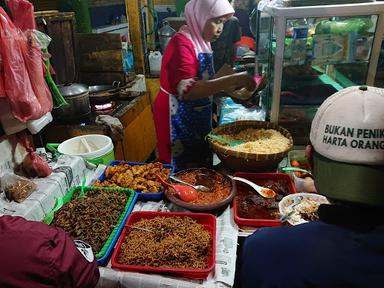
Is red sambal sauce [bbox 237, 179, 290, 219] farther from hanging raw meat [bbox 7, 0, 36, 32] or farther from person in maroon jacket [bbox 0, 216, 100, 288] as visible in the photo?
hanging raw meat [bbox 7, 0, 36, 32]

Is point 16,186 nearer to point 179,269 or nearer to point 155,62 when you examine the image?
point 179,269

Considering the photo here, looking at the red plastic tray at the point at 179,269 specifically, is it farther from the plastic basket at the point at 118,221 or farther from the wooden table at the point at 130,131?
the wooden table at the point at 130,131

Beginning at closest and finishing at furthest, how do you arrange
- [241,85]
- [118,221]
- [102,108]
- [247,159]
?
[118,221], [247,159], [241,85], [102,108]

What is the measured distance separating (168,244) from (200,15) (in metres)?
1.80

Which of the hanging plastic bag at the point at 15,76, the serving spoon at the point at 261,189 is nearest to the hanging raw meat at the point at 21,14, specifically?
the hanging plastic bag at the point at 15,76

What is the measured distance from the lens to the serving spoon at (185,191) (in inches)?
71.0

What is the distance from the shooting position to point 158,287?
132 cm

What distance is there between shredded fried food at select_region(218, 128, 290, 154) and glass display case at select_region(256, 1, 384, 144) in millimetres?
229

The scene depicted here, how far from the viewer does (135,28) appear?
4.74 metres

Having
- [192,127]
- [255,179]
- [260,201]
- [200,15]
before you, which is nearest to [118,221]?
[260,201]

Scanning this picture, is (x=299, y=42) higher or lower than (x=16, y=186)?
higher

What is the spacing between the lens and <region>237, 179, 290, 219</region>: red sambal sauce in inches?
67.7

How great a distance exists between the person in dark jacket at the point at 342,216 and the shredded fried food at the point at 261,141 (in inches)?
38.8

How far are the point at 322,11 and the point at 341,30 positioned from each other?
31 centimetres
